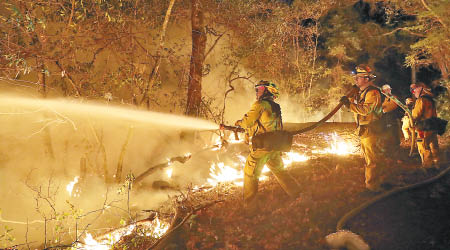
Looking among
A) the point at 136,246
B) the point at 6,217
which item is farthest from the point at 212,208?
the point at 6,217

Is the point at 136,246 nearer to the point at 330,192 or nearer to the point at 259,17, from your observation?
the point at 330,192

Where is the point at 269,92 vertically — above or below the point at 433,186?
above

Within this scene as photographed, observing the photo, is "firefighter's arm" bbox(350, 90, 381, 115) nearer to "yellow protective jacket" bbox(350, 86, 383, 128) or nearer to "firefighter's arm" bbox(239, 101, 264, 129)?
"yellow protective jacket" bbox(350, 86, 383, 128)

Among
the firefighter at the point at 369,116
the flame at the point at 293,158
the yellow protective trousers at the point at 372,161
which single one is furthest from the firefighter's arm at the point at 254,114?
the flame at the point at 293,158

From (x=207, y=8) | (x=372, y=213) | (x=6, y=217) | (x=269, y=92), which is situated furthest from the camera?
(x=207, y=8)

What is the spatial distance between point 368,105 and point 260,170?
2455 mm

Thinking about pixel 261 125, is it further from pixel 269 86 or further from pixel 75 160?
pixel 75 160

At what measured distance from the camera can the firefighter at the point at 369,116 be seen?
5887 millimetres

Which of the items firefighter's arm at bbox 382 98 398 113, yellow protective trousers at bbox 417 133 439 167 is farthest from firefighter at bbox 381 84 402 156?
yellow protective trousers at bbox 417 133 439 167

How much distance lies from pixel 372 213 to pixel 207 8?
8.67m

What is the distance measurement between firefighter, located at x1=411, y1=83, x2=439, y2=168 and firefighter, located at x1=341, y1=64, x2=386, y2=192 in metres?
2.06

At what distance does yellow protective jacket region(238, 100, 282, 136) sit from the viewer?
227 inches

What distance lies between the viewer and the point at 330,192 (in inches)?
254

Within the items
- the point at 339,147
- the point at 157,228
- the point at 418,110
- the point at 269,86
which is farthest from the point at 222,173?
the point at 418,110
